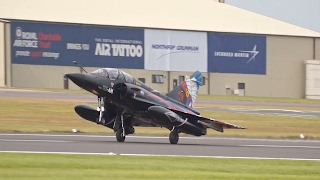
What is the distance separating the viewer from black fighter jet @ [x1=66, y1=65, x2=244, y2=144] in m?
27.3

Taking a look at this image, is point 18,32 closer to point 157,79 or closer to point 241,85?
point 157,79

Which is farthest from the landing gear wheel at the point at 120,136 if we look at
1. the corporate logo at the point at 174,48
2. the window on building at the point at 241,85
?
the window on building at the point at 241,85

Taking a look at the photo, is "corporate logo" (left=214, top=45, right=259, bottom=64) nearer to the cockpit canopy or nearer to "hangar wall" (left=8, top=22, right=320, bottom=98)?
"hangar wall" (left=8, top=22, right=320, bottom=98)

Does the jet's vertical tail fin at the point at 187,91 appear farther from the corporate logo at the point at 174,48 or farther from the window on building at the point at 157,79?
the corporate logo at the point at 174,48

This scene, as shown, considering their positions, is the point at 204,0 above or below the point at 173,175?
above

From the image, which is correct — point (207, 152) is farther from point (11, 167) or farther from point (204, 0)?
point (204, 0)

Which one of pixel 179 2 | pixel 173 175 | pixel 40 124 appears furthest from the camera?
pixel 179 2

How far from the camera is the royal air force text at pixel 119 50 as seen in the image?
259ft

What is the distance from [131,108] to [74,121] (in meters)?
13.0

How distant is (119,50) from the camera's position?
79.5 m

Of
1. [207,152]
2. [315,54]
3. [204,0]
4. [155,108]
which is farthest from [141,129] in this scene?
[204,0]

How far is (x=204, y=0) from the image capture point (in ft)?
314

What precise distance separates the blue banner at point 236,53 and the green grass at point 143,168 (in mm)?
61744

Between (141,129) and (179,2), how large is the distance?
55.0 metres
